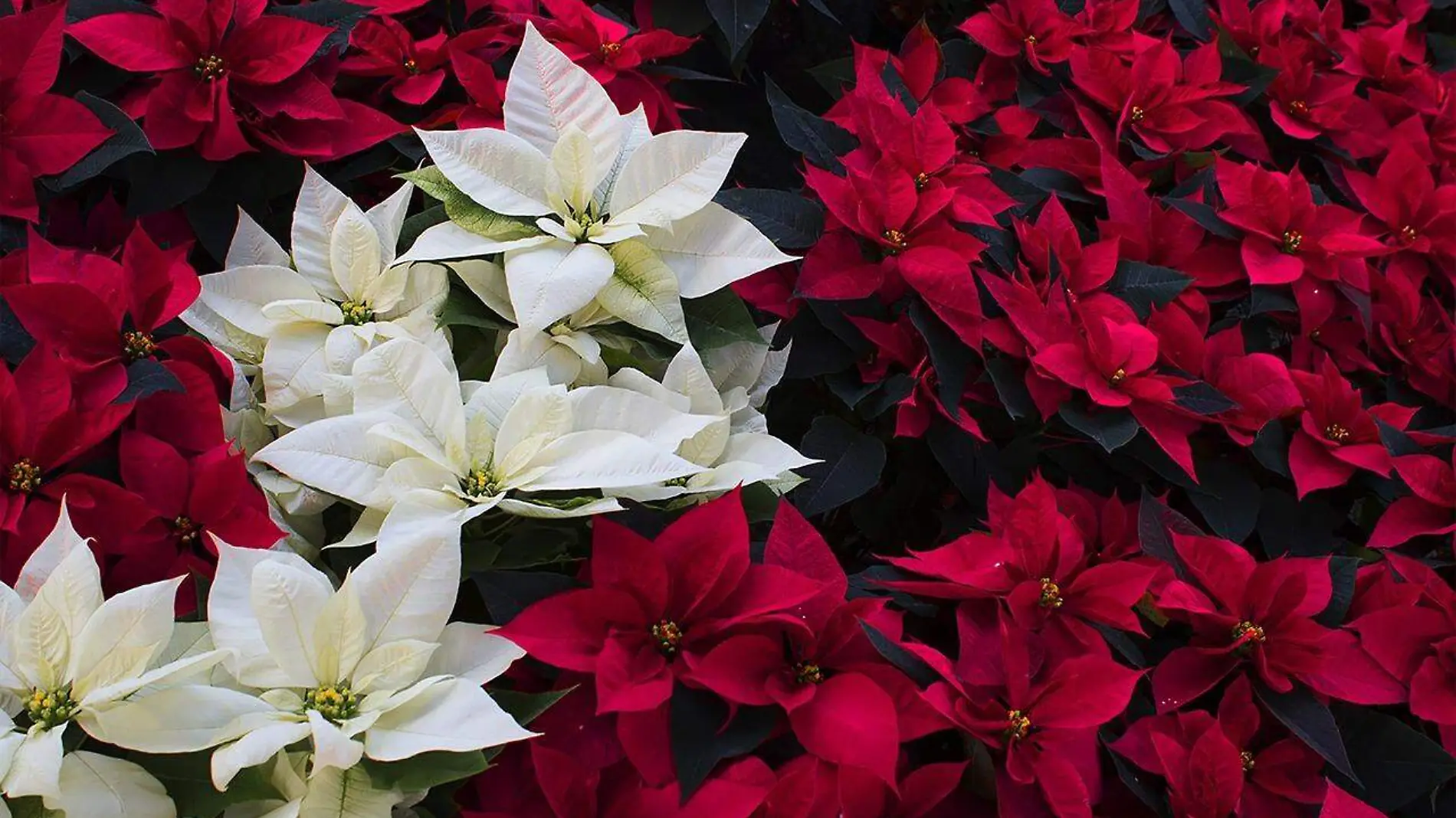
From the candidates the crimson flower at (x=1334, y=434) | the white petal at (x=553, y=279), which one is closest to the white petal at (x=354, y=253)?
the white petal at (x=553, y=279)

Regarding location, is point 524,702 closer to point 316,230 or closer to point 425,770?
point 425,770

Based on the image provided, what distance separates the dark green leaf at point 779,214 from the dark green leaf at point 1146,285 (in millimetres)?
251

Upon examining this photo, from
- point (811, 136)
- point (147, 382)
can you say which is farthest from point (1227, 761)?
point (147, 382)

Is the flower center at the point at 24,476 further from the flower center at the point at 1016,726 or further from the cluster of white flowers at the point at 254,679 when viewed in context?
the flower center at the point at 1016,726

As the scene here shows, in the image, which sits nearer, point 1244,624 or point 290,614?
point 290,614

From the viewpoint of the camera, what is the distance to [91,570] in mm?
622

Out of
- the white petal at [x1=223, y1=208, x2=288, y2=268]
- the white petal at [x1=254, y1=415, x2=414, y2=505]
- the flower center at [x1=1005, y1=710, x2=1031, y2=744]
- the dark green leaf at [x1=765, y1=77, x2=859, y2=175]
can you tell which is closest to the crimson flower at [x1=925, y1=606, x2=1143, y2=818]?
the flower center at [x1=1005, y1=710, x2=1031, y2=744]

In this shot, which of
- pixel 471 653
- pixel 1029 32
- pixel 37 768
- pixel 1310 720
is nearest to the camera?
pixel 37 768

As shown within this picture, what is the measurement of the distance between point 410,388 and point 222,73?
1.16ft

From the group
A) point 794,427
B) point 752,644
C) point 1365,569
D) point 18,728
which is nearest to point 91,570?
point 18,728

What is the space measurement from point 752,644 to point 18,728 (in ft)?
1.24

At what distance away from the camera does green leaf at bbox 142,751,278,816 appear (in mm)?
611

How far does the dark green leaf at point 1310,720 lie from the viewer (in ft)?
2.46

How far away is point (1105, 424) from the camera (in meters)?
0.88
